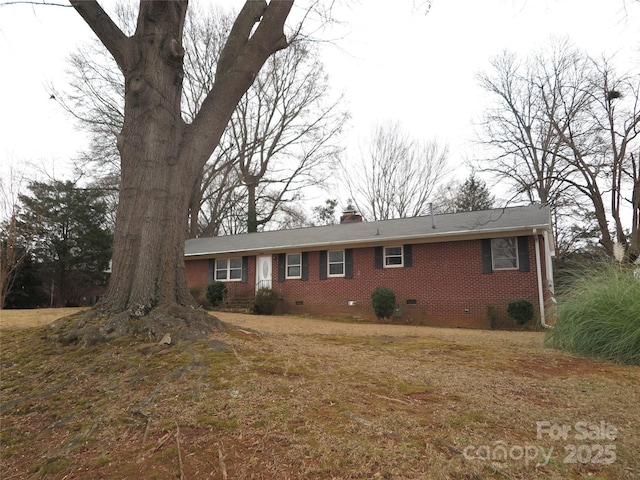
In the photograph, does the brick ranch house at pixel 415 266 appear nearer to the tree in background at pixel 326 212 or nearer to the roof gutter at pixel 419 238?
the roof gutter at pixel 419 238

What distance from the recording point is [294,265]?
15953mm

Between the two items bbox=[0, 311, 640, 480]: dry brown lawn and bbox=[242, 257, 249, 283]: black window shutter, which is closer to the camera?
bbox=[0, 311, 640, 480]: dry brown lawn

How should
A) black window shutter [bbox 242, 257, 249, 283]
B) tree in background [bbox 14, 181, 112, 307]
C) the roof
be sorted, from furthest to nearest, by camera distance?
tree in background [bbox 14, 181, 112, 307], black window shutter [bbox 242, 257, 249, 283], the roof

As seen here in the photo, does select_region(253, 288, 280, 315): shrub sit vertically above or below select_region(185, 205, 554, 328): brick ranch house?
below

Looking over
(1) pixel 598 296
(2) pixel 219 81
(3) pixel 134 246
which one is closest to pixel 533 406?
(1) pixel 598 296

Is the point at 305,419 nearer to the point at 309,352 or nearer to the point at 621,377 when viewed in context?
the point at 309,352

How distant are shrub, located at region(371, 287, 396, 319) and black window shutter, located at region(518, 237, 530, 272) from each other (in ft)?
13.8

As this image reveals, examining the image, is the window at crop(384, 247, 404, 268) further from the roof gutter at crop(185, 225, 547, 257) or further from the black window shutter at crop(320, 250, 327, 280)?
the black window shutter at crop(320, 250, 327, 280)

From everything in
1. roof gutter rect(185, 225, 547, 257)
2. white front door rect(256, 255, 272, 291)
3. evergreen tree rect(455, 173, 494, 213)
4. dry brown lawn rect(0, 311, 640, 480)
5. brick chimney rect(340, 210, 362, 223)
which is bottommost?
dry brown lawn rect(0, 311, 640, 480)

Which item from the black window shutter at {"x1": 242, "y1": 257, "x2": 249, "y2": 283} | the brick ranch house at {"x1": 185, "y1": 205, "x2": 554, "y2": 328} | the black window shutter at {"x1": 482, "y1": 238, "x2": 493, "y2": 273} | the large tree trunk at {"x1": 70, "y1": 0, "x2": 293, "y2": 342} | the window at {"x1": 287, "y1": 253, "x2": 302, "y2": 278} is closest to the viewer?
the large tree trunk at {"x1": 70, "y1": 0, "x2": 293, "y2": 342}

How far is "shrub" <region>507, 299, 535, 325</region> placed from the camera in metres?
11.2

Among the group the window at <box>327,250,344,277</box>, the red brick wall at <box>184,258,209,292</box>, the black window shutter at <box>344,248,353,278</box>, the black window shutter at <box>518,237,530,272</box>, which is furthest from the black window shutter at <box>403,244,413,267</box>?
the red brick wall at <box>184,258,209,292</box>

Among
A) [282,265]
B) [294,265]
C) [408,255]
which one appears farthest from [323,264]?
[408,255]

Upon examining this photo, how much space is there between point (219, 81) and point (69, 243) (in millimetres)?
19809
